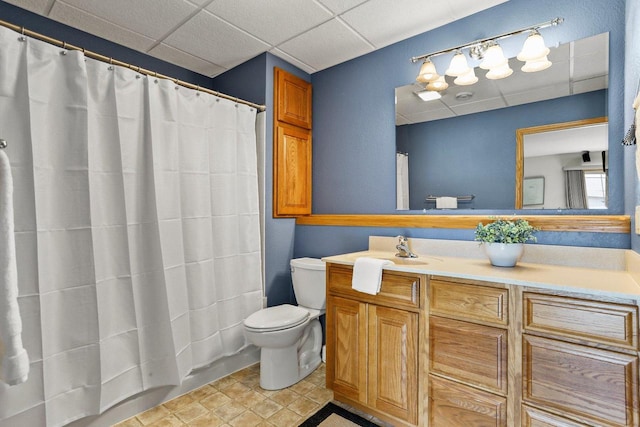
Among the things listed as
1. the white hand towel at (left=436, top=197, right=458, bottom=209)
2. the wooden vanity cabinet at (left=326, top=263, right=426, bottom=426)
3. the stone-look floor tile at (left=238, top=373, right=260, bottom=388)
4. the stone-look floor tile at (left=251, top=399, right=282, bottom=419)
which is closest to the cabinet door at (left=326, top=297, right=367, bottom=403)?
the wooden vanity cabinet at (left=326, top=263, right=426, bottom=426)

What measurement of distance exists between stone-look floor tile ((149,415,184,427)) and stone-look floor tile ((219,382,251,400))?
33 centimetres

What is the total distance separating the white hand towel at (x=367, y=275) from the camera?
1.59 m

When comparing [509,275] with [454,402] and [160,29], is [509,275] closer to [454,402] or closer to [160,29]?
[454,402]

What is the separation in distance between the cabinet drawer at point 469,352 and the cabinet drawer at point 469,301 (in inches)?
1.6

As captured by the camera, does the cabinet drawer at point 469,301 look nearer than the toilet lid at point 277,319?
Yes

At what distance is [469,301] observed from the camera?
1375mm

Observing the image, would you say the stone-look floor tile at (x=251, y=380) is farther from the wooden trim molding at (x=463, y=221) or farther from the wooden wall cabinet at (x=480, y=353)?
the wooden trim molding at (x=463, y=221)

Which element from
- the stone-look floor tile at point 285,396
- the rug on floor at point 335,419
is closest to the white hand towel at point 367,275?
the rug on floor at point 335,419

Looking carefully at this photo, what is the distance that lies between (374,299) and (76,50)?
204 centimetres

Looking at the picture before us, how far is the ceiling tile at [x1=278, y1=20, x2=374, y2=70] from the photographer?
7.20 feet

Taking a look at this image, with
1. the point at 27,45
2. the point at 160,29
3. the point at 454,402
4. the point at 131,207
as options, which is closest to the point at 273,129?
the point at 160,29

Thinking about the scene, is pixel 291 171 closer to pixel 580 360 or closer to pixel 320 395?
pixel 320 395

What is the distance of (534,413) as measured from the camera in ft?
3.95

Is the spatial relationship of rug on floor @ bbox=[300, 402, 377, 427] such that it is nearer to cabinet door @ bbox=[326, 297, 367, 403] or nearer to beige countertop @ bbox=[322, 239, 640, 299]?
cabinet door @ bbox=[326, 297, 367, 403]
